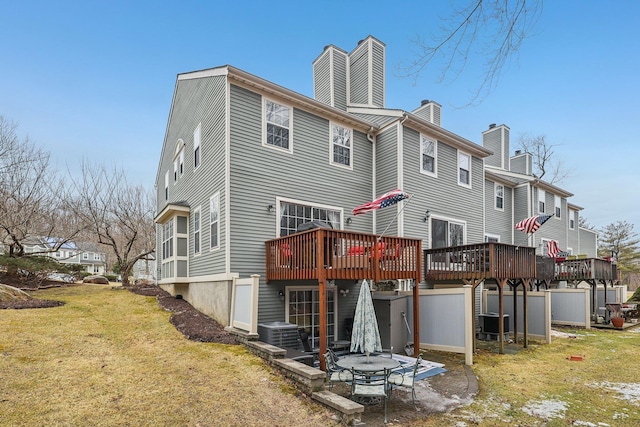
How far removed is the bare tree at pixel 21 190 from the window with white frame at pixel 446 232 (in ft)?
56.0

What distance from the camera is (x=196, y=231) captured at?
12094 millimetres

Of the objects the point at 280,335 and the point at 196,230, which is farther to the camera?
the point at 196,230

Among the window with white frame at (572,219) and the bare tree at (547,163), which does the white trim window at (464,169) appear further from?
the bare tree at (547,163)

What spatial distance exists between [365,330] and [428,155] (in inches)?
333

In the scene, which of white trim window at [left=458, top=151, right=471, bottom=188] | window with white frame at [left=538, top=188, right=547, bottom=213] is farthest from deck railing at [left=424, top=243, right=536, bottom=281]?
window with white frame at [left=538, top=188, right=547, bottom=213]

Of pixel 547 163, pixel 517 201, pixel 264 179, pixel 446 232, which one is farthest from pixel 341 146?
pixel 547 163

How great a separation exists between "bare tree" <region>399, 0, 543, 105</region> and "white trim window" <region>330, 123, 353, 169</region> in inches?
326

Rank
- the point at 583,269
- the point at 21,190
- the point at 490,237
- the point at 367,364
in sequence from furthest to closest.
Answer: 1. the point at 490,237
2. the point at 583,269
3. the point at 21,190
4. the point at 367,364

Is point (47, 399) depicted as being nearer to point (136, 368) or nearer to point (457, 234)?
point (136, 368)

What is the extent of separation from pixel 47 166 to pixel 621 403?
72.7 feet

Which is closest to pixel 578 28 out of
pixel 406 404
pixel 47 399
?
pixel 406 404

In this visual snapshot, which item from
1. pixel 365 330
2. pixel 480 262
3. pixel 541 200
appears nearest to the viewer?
pixel 365 330

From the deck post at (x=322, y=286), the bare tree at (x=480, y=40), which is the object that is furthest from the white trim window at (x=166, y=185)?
the bare tree at (x=480, y=40)

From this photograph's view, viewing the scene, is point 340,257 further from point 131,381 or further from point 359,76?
point 359,76
